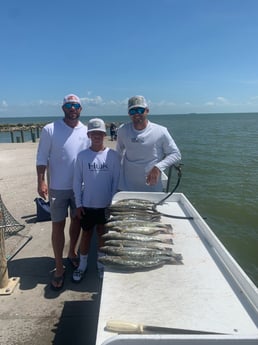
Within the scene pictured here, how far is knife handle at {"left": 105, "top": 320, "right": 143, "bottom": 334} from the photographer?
176cm

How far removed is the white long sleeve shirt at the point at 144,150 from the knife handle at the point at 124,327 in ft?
8.16

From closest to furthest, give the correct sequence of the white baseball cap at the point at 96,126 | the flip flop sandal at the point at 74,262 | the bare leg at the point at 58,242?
the white baseball cap at the point at 96,126 → the bare leg at the point at 58,242 → the flip flop sandal at the point at 74,262

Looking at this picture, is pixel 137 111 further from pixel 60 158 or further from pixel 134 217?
pixel 134 217

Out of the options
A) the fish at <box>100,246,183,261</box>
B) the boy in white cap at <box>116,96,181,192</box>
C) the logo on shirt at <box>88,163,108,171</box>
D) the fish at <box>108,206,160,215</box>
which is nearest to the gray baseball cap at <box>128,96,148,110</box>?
the boy in white cap at <box>116,96,181,192</box>

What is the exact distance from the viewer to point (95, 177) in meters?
4.10

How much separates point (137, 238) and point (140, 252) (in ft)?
0.96

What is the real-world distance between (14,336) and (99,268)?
5.10 ft

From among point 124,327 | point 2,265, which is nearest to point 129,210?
point 124,327

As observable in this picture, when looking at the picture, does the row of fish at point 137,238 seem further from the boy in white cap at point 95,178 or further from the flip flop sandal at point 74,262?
the flip flop sandal at point 74,262

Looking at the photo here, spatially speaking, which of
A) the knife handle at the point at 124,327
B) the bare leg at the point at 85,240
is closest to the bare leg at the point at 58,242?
the bare leg at the point at 85,240

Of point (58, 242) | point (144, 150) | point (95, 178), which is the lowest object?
point (58, 242)

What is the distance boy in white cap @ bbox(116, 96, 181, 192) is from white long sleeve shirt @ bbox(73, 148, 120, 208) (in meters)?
0.25

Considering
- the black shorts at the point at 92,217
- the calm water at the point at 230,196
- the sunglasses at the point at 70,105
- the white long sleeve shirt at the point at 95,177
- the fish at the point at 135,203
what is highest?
the sunglasses at the point at 70,105

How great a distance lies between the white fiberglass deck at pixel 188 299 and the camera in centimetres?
175
